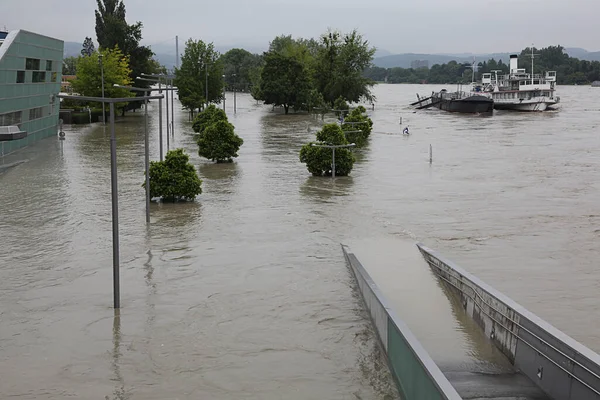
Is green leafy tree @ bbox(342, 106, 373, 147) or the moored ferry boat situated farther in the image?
the moored ferry boat

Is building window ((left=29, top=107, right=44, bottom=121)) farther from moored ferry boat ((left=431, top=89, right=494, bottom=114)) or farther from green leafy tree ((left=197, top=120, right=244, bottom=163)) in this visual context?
moored ferry boat ((left=431, top=89, right=494, bottom=114))

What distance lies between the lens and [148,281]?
16.8 m

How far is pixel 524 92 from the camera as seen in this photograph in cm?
9369

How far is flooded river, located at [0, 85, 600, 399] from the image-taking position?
39.2ft

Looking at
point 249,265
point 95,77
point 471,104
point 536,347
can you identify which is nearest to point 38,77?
point 95,77

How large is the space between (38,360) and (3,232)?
10.9m

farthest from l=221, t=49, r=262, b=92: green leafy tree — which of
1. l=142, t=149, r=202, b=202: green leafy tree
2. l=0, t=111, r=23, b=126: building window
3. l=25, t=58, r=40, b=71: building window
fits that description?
l=142, t=149, r=202, b=202: green leafy tree

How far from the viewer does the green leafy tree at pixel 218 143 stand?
38500mm

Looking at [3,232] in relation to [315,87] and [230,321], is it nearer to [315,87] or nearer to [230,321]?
[230,321]

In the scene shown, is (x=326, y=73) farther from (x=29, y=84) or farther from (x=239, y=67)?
(x=239, y=67)

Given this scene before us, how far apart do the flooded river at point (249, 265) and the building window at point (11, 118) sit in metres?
2.96

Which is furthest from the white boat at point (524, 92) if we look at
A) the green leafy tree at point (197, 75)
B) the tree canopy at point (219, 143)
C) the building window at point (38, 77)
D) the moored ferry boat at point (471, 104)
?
the tree canopy at point (219, 143)

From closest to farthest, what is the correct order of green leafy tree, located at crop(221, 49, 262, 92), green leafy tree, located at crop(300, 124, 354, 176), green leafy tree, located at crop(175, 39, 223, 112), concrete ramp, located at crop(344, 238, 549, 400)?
concrete ramp, located at crop(344, 238, 549, 400) → green leafy tree, located at crop(300, 124, 354, 176) → green leafy tree, located at crop(175, 39, 223, 112) → green leafy tree, located at crop(221, 49, 262, 92)

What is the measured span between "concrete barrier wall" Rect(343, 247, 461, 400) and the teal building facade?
28.7 m
